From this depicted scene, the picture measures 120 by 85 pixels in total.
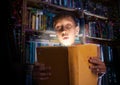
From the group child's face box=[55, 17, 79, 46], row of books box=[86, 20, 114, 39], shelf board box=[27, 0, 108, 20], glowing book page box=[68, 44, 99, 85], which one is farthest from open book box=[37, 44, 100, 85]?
row of books box=[86, 20, 114, 39]

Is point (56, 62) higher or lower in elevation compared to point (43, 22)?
lower

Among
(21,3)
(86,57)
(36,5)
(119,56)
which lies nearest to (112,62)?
(119,56)

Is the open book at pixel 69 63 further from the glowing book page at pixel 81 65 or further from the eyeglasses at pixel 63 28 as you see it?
the eyeglasses at pixel 63 28

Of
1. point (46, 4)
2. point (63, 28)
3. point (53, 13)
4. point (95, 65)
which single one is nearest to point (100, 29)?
point (53, 13)

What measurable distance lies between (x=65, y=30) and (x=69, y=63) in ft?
1.77

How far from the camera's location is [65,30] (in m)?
1.53

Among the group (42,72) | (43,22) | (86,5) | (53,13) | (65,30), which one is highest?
(86,5)

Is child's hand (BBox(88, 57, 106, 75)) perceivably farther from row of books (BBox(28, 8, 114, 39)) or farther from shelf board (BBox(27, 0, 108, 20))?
shelf board (BBox(27, 0, 108, 20))

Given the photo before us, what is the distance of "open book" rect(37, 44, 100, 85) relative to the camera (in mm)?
1032

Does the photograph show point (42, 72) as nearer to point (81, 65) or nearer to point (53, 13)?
point (81, 65)

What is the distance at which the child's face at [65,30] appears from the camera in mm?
1512

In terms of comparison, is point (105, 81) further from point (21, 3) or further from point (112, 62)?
point (21, 3)

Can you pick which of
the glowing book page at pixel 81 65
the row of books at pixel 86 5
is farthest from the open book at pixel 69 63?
the row of books at pixel 86 5

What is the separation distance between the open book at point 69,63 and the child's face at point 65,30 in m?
0.40
